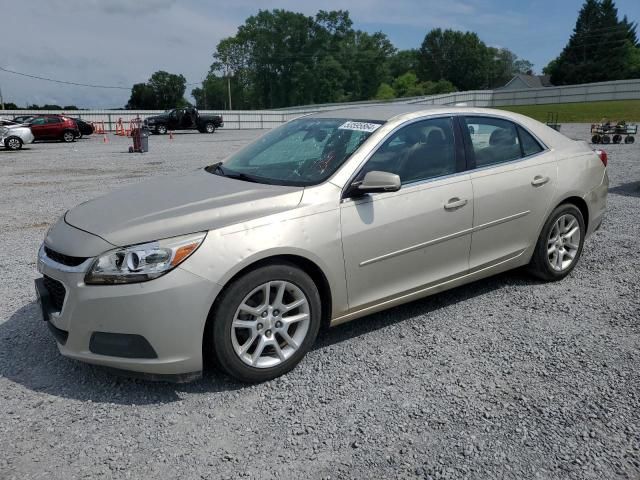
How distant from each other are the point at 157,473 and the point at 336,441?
2.82 ft

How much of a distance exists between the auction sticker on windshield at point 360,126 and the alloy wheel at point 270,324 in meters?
1.33

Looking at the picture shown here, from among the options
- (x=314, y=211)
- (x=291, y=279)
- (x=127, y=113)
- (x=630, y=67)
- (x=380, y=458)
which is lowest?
(x=380, y=458)

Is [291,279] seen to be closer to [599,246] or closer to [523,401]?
[523,401]

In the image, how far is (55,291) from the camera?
316cm

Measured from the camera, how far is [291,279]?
3229 mm

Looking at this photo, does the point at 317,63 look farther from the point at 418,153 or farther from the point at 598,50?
the point at 418,153

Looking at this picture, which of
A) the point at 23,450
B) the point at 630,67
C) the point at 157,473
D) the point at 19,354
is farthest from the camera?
the point at 630,67

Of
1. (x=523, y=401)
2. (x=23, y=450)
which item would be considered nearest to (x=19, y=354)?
(x=23, y=450)

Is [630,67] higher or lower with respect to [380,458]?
higher

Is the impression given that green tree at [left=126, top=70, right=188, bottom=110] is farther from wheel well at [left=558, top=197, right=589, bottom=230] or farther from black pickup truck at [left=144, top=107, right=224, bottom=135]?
wheel well at [left=558, top=197, right=589, bottom=230]

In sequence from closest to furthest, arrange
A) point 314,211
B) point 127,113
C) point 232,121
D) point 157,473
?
point 157,473, point 314,211, point 127,113, point 232,121

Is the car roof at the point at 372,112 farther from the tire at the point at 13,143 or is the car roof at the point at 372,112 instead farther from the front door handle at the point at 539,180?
the tire at the point at 13,143

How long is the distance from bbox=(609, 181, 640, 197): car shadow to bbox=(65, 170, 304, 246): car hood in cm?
796

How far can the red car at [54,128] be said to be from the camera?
92.3 ft
